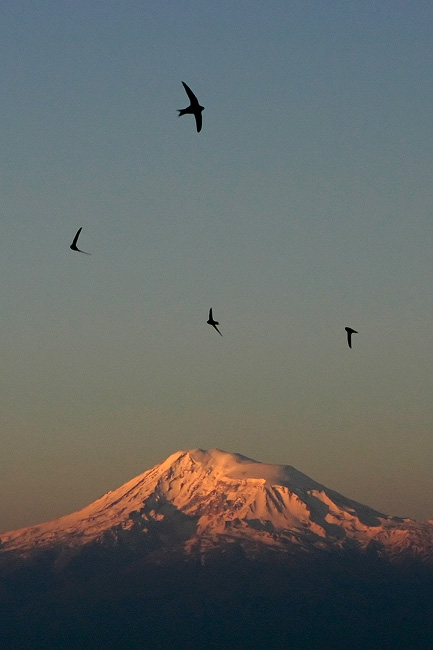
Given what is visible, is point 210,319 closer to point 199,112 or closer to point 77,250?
point 77,250

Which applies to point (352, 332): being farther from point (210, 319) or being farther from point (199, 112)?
point (199, 112)

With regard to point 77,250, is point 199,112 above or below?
above

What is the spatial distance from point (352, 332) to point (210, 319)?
8652 mm

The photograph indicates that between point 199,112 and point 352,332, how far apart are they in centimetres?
1667

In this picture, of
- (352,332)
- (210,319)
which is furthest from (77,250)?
(352,332)

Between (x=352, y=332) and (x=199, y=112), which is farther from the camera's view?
(x=352, y=332)

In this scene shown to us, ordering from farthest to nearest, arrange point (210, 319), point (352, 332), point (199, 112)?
point (210, 319) < point (352, 332) < point (199, 112)

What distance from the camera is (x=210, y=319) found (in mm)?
66562

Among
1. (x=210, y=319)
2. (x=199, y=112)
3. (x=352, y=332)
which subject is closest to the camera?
(x=199, y=112)

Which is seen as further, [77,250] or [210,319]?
[210,319]

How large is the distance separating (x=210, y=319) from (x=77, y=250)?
8601 mm

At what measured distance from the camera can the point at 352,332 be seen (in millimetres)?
61531

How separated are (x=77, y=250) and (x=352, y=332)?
14.2 m

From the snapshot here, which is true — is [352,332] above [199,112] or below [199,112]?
below
